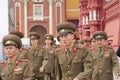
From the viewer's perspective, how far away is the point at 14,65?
7.13 meters

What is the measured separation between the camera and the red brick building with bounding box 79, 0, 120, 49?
793 inches

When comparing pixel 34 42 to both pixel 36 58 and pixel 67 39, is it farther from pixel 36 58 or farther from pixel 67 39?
pixel 67 39

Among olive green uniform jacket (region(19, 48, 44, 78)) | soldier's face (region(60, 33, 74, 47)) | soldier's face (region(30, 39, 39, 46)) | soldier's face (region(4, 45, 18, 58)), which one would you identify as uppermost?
soldier's face (region(60, 33, 74, 47))

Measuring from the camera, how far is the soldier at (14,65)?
6.98 meters

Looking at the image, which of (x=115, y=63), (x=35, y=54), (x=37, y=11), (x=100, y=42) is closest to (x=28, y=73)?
(x=115, y=63)

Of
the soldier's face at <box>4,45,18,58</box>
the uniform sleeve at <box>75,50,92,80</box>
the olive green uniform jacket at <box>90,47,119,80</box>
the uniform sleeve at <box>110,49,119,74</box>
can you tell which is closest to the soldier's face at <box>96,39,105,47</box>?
the olive green uniform jacket at <box>90,47,119,80</box>

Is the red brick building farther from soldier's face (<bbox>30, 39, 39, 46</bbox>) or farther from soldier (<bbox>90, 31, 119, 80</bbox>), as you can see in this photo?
soldier (<bbox>90, 31, 119, 80</bbox>)

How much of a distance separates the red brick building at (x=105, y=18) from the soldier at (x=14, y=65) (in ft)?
38.4

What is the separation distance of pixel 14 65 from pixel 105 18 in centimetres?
1731

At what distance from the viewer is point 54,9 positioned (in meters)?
58.6

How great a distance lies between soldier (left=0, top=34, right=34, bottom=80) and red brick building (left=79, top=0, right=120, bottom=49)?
1172 cm

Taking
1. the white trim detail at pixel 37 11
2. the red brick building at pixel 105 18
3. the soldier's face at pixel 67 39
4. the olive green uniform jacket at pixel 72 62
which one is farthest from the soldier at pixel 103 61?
the white trim detail at pixel 37 11

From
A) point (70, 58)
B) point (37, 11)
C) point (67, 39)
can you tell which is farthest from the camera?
point (37, 11)

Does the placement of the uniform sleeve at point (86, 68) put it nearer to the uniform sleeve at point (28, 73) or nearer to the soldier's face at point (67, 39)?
the soldier's face at point (67, 39)
